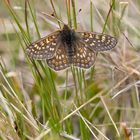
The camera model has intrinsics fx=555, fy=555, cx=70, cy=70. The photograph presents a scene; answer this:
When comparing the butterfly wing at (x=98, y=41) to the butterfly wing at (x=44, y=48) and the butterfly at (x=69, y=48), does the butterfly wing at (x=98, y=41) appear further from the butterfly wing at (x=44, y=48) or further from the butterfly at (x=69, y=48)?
the butterfly wing at (x=44, y=48)

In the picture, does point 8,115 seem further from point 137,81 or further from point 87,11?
point 87,11

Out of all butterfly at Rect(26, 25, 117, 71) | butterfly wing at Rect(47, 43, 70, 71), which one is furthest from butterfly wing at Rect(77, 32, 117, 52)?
butterfly wing at Rect(47, 43, 70, 71)

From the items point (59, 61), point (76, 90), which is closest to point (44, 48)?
point (59, 61)

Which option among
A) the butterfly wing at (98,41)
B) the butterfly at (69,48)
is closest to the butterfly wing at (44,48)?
the butterfly at (69,48)

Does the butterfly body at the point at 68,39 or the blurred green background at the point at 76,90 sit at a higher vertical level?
the butterfly body at the point at 68,39

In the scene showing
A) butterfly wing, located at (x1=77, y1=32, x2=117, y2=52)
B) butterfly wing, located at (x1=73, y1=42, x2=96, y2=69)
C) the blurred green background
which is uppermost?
butterfly wing, located at (x1=77, y1=32, x2=117, y2=52)

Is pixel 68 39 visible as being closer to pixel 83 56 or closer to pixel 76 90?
pixel 83 56

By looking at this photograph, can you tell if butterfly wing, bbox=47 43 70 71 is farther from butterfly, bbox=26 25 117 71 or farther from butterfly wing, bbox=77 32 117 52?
butterfly wing, bbox=77 32 117 52
